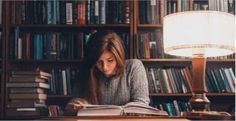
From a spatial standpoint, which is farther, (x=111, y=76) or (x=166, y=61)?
(x=166, y=61)

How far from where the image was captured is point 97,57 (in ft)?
8.96

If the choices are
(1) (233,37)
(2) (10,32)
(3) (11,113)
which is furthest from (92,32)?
(1) (233,37)

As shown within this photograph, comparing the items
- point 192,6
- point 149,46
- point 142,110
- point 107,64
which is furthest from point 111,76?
point 142,110

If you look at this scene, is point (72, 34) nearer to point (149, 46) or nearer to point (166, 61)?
point (149, 46)

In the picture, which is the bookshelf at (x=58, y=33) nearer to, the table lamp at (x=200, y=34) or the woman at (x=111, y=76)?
the woman at (x=111, y=76)

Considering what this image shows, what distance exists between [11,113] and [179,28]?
1284 millimetres

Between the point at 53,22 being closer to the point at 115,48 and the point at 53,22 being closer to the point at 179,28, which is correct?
the point at 115,48

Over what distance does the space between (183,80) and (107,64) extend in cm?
62

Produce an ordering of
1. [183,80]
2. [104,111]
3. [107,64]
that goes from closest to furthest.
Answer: [104,111], [107,64], [183,80]

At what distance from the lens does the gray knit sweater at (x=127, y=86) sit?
252 cm

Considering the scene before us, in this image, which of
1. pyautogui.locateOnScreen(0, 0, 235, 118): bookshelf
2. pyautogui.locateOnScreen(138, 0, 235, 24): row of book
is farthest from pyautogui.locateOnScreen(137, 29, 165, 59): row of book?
pyautogui.locateOnScreen(138, 0, 235, 24): row of book

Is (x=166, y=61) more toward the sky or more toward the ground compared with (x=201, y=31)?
more toward the ground

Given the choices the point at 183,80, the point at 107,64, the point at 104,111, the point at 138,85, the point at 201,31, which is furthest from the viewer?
the point at 183,80

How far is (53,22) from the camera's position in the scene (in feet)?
10.0
